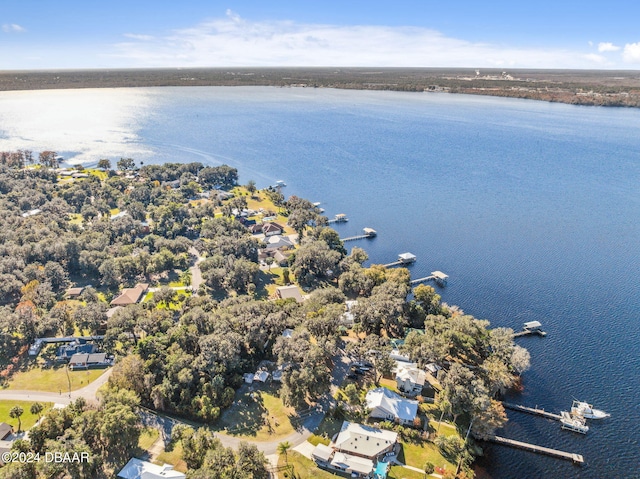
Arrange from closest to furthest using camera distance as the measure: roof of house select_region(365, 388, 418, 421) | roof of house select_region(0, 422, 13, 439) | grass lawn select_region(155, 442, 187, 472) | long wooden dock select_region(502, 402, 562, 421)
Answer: grass lawn select_region(155, 442, 187, 472) < roof of house select_region(0, 422, 13, 439) < roof of house select_region(365, 388, 418, 421) < long wooden dock select_region(502, 402, 562, 421)

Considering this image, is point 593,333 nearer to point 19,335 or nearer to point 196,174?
point 19,335

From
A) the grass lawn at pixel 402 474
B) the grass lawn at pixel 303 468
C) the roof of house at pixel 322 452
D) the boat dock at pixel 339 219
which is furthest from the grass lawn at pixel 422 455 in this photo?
the boat dock at pixel 339 219

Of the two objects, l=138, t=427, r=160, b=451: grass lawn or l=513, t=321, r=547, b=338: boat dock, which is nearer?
l=138, t=427, r=160, b=451: grass lawn

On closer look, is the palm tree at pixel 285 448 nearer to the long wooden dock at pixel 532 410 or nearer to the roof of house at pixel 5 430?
the long wooden dock at pixel 532 410

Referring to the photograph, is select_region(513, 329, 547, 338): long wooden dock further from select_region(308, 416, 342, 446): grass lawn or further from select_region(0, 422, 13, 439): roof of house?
select_region(0, 422, 13, 439): roof of house

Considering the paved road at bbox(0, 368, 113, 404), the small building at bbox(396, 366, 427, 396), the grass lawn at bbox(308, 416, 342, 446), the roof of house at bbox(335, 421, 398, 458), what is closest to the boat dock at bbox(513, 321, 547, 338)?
the small building at bbox(396, 366, 427, 396)

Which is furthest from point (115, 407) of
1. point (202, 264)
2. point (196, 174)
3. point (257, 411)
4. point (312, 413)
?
point (196, 174)

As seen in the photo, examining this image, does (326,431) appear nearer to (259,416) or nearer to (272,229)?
(259,416)
